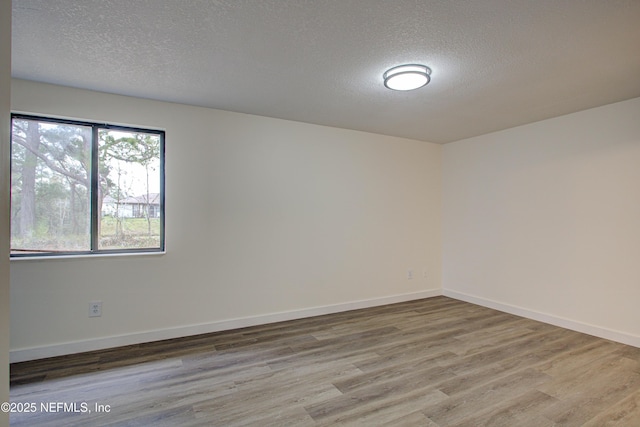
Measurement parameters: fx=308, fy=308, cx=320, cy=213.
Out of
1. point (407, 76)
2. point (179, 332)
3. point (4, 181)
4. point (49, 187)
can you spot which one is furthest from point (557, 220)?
point (49, 187)

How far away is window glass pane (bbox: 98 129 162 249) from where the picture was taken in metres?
3.03

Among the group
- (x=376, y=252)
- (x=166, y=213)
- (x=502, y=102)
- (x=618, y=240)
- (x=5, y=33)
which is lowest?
(x=376, y=252)

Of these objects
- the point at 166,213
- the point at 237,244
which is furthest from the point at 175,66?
the point at 237,244

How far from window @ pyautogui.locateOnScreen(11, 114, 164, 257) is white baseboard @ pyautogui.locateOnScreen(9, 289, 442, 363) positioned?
835mm

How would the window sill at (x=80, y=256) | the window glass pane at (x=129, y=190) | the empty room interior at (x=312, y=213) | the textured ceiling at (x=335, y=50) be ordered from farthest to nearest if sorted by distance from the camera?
the window glass pane at (x=129, y=190)
the window sill at (x=80, y=256)
the empty room interior at (x=312, y=213)
the textured ceiling at (x=335, y=50)

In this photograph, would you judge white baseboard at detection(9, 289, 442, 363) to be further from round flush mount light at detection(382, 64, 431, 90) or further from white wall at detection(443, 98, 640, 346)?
round flush mount light at detection(382, 64, 431, 90)

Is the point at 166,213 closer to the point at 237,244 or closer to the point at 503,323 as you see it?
the point at 237,244

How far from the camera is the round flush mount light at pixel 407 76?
2.37 meters

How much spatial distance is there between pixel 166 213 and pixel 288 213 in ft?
4.41

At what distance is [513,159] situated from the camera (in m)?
4.02

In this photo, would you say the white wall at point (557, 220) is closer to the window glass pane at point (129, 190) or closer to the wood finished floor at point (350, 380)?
the wood finished floor at point (350, 380)

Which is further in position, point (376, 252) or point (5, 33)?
point (376, 252)

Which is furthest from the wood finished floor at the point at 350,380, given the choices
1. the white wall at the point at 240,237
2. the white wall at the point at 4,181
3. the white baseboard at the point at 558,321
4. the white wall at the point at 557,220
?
the white wall at the point at 4,181

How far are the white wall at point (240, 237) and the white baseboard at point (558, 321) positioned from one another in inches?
28.3
